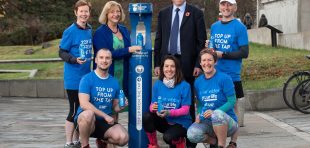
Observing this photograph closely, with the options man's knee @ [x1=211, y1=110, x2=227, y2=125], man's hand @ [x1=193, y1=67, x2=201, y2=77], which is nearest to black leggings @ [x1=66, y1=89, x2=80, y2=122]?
man's hand @ [x1=193, y1=67, x2=201, y2=77]

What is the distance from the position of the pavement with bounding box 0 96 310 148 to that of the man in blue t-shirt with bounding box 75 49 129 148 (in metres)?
1.60

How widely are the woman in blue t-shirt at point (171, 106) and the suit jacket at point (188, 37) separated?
1.32 ft

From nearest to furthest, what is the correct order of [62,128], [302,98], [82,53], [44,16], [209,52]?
[209,52], [82,53], [62,128], [302,98], [44,16]

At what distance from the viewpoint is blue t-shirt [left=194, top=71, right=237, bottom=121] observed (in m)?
7.30

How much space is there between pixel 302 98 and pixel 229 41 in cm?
449

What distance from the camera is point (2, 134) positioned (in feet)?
33.6

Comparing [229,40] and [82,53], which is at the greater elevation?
[229,40]

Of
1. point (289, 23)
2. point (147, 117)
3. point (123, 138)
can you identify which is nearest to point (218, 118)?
point (147, 117)

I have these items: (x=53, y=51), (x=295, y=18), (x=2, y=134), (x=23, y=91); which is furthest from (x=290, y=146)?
(x=53, y=51)

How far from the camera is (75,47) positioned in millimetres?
7953

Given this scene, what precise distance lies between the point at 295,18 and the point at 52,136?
Answer: 14721 millimetres

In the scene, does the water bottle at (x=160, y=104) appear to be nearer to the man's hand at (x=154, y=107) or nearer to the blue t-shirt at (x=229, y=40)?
the man's hand at (x=154, y=107)

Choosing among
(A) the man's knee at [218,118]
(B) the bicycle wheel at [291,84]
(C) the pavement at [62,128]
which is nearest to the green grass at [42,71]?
(C) the pavement at [62,128]

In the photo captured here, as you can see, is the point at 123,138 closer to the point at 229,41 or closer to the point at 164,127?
the point at 164,127
